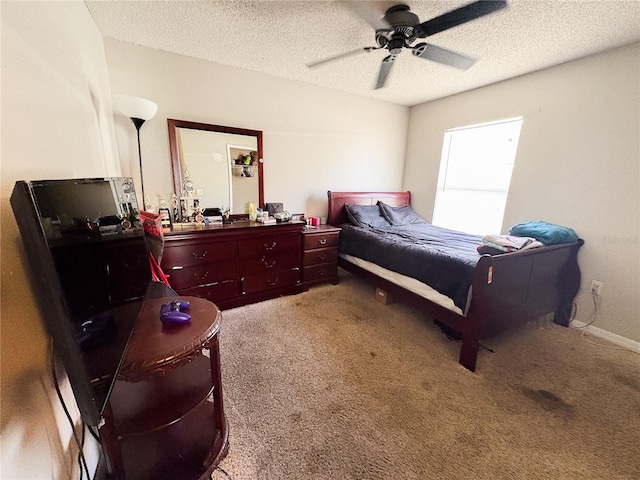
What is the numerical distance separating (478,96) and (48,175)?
3.82 m

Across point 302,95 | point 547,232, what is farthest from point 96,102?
point 547,232

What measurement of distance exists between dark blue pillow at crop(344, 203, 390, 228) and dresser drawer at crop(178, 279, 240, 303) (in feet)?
5.24

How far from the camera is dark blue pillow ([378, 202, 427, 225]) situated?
3439mm

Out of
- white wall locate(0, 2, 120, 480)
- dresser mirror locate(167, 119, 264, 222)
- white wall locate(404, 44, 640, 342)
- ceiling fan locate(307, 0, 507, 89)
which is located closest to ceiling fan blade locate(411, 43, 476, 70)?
ceiling fan locate(307, 0, 507, 89)

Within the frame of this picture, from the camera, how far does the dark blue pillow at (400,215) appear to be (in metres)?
3.44

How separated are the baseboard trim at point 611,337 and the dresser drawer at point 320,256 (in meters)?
2.35

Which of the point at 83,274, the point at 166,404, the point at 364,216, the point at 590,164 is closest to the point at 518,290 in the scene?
the point at 590,164

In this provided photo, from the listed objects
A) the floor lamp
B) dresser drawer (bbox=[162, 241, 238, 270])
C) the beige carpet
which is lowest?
the beige carpet

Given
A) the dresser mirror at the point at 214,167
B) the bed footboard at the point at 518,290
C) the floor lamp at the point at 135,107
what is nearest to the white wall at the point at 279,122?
the dresser mirror at the point at 214,167

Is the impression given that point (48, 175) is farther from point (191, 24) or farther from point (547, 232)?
point (547, 232)

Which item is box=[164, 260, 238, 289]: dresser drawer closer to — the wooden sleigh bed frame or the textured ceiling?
the wooden sleigh bed frame

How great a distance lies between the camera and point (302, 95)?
3002 mm

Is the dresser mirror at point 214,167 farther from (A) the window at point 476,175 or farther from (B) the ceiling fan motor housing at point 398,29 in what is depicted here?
(A) the window at point 476,175

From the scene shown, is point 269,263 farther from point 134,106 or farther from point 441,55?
point 441,55
